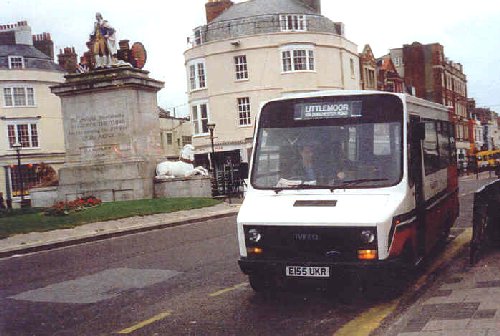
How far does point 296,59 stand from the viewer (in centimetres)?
4325

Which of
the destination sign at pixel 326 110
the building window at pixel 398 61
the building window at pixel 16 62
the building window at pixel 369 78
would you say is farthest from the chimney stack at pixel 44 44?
the destination sign at pixel 326 110

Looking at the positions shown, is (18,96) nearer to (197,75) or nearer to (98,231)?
(197,75)

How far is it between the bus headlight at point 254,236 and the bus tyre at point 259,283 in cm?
60

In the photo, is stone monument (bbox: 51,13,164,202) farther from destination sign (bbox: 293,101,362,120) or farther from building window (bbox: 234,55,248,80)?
building window (bbox: 234,55,248,80)

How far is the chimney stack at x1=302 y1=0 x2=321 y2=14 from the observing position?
46.7 meters

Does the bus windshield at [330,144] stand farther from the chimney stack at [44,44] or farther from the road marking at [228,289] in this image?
the chimney stack at [44,44]

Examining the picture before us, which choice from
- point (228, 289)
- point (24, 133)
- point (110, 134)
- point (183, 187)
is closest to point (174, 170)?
point (183, 187)

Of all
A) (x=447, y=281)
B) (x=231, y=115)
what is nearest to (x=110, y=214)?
(x=447, y=281)

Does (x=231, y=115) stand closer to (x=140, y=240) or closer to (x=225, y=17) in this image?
(x=225, y=17)

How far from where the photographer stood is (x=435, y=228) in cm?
897

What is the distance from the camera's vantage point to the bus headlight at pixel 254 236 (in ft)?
21.9

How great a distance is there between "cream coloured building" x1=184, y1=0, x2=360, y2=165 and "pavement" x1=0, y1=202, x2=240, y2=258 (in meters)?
23.4

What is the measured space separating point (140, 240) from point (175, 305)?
7.15 meters

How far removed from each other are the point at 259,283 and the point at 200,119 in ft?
125
